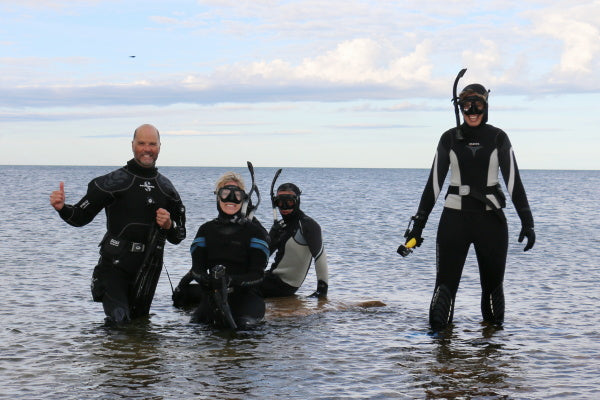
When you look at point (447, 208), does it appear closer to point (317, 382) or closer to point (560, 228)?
point (317, 382)

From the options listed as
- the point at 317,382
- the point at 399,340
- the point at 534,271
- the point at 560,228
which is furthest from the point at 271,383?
the point at 560,228

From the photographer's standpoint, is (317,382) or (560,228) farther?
(560,228)

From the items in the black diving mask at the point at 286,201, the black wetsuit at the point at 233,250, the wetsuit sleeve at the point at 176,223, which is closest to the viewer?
the black wetsuit at the point at 233,250

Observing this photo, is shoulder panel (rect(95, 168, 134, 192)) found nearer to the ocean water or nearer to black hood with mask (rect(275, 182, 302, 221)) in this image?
the ocean water

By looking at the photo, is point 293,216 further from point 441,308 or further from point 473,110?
point 473,110

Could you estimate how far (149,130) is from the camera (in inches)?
310

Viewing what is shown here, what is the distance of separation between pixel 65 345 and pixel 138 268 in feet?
3.47

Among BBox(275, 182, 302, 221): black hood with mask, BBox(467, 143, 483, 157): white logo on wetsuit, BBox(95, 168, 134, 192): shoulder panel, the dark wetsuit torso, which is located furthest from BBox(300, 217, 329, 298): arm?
BBox(467, 143, 483, 157): white logo on wetsuit

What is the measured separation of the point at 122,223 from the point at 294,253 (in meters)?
2.29

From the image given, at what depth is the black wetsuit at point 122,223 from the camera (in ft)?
25.7

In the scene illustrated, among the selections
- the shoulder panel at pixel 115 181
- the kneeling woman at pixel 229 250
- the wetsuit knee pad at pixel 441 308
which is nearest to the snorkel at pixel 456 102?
the wetsuit knee pad at pixel 441 308

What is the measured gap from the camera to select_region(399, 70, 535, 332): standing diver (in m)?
7.48

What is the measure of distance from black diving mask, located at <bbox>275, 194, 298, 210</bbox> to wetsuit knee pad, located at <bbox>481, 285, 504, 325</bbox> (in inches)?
95.1

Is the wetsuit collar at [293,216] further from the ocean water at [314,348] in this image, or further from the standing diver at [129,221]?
the standing diver at [129,221]
